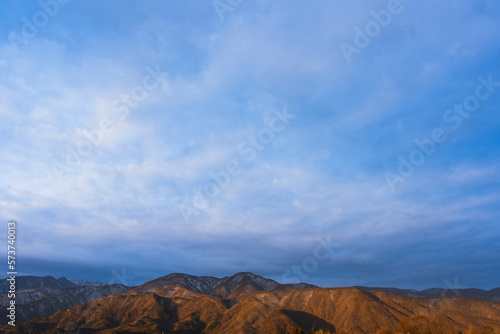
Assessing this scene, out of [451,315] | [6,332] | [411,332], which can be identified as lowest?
[6,332]

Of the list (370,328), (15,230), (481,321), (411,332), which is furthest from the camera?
(481,321)

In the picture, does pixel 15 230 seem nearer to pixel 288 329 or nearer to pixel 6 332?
pixel 288 329

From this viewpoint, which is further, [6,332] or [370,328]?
[6,332]

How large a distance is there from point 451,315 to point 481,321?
14.8 meters

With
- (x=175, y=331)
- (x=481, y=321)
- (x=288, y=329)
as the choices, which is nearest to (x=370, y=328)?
(x=288, y=329)

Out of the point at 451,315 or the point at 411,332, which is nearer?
the point at 411,332

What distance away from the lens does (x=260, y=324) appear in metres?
179

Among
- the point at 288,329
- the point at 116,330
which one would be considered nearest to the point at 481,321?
the point at 288,329

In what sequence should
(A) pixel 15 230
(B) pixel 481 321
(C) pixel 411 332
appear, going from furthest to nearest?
(B) pixel 481 321 < (C) pixel 411 332 < (A) pixel 15 230

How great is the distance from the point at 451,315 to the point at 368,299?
1991 inches

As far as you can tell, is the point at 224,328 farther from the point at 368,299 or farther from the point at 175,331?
the point at 368,299

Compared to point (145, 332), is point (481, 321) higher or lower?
higher

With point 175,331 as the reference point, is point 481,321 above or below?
above

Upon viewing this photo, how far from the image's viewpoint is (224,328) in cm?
19112
